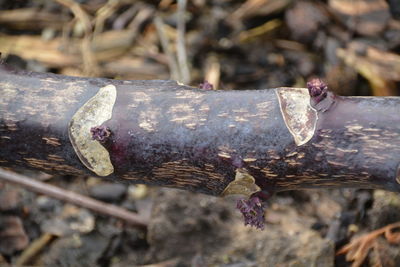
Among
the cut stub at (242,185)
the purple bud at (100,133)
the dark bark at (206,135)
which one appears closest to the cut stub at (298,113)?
the dark bark at (206,135)

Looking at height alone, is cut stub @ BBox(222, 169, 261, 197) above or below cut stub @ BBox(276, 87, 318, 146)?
below

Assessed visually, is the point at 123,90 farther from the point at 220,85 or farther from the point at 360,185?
the point at 220,85

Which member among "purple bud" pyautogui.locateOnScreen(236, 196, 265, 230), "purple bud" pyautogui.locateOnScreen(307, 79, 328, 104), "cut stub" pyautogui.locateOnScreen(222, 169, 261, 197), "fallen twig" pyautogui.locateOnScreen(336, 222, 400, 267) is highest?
"purple bud" pyautogui.locateOnScreen(307, 79, 328, 104)

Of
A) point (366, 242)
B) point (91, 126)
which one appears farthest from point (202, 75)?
point (91, 126)

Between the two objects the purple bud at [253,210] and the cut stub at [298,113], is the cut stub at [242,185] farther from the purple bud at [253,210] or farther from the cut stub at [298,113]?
the cut stub at [298,113]

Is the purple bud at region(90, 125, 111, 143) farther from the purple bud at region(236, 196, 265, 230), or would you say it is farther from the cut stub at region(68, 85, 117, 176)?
the purple bud at region(236, 196, 265, 230)

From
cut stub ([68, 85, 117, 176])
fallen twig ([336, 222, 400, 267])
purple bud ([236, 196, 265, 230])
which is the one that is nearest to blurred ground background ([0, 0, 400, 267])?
fallen twig ([336, 222, 400, 267])
